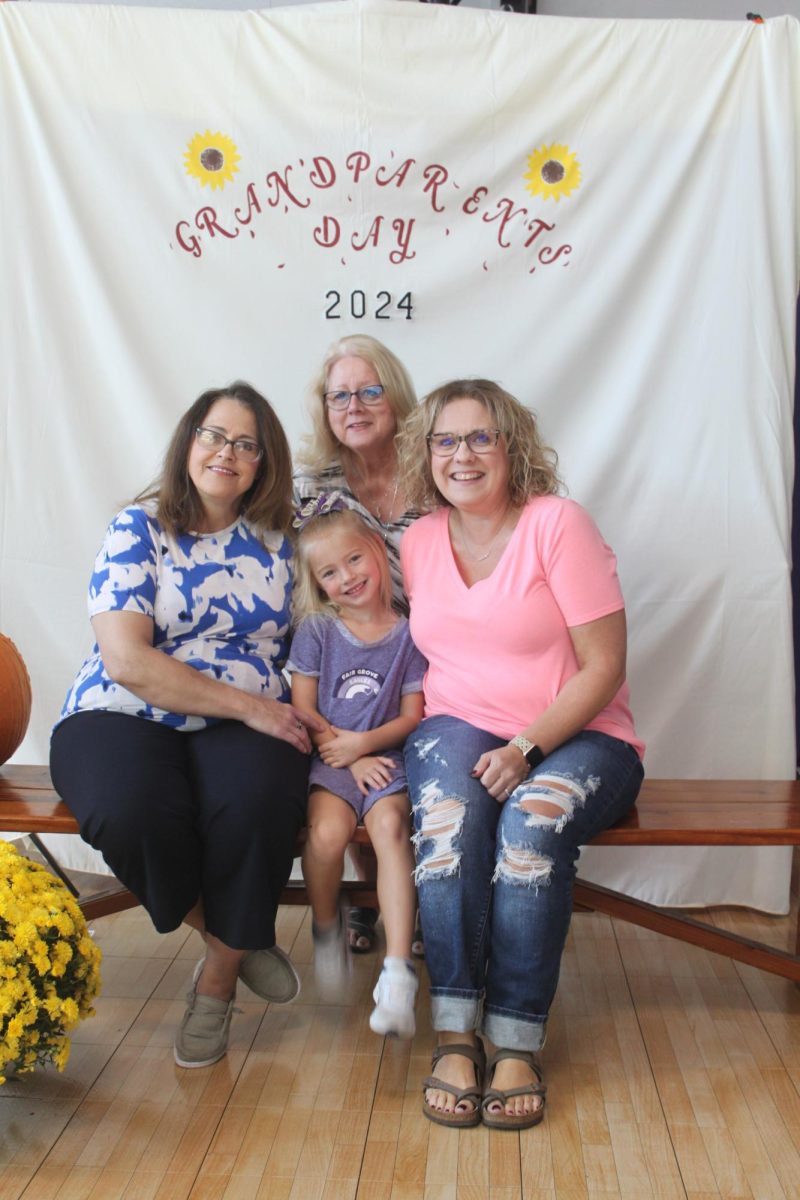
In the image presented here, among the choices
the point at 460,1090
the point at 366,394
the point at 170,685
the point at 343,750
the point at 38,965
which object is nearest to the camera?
the point at 38,965

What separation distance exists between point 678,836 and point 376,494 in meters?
1.05

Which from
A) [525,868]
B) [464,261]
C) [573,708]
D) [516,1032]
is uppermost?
[464,261]

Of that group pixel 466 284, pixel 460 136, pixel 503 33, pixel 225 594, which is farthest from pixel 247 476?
pixel 503 33

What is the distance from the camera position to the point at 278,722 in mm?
Answer: 2387

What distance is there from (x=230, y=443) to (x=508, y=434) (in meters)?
0.55

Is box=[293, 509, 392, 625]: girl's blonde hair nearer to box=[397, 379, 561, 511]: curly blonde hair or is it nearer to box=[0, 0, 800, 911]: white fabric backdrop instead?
box=[397, 379, 561, 511]: curly blonde hair

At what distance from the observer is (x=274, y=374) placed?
3.17 m

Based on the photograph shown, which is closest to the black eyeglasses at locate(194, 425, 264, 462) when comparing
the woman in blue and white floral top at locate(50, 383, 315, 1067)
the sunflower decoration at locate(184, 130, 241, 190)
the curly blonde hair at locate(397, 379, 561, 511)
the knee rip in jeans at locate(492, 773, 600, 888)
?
the woman in blue and white floral top at locate(50, 383, 315, 1067)

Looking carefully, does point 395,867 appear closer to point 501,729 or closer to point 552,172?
point 501,729

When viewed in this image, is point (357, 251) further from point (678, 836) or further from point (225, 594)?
point (678, 836)

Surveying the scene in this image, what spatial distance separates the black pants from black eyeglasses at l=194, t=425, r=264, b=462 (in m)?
0.58

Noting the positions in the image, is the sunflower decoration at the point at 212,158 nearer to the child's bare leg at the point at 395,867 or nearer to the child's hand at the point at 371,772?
the child's hand at the point at 371,772

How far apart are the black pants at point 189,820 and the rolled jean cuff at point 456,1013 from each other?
338mm

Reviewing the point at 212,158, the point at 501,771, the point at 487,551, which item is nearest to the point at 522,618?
the point at 487,551
